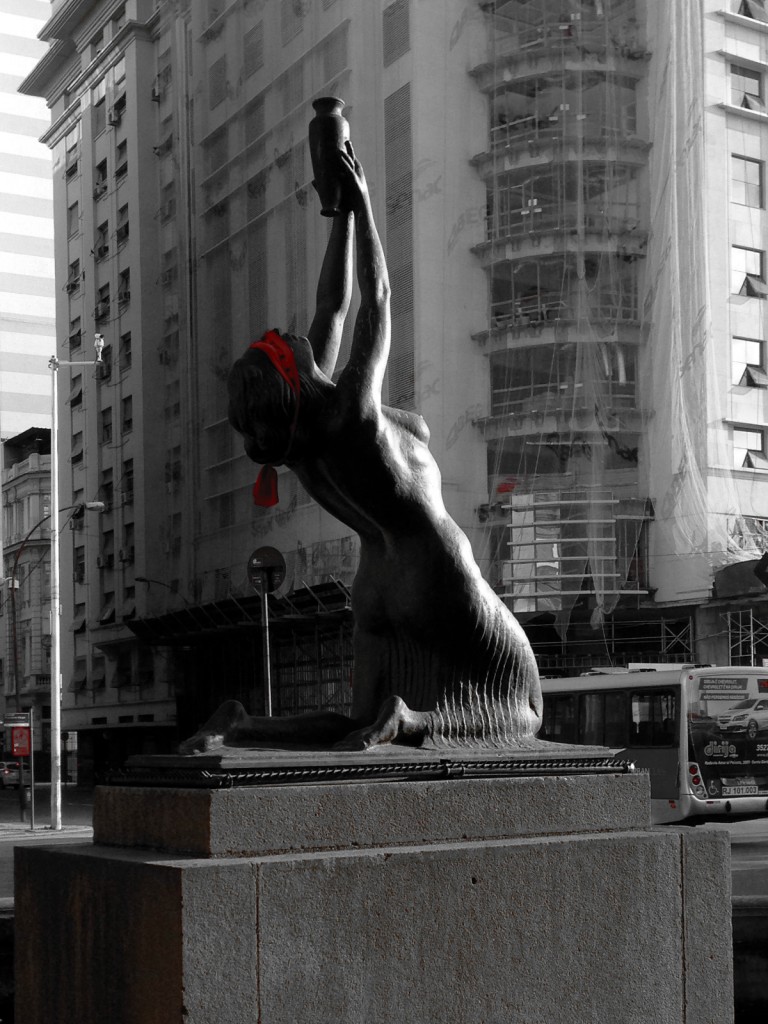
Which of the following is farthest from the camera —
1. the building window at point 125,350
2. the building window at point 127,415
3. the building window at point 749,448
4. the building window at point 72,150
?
the building window at point 72,150

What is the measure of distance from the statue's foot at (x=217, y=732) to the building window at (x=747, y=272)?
27.4 m

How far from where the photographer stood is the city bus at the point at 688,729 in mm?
20297

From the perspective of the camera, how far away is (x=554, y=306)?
29.9 meters

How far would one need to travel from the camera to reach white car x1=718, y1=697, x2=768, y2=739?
20.7 meters

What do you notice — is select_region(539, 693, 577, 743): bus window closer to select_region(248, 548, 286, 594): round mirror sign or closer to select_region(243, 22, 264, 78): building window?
select_region(248, 548, 286, 594): round mirror sign

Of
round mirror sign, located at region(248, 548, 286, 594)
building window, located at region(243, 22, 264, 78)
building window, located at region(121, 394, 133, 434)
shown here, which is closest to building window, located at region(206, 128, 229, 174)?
building window, located at region(243, 22, 264, 78)

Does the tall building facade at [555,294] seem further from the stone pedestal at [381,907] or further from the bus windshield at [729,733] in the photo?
the stone pedestal at [381,907]

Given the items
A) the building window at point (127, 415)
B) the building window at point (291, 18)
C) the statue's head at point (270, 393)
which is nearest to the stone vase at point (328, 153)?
the statue's head at point (270, 393)

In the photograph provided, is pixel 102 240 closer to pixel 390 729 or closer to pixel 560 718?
pixel 560 718

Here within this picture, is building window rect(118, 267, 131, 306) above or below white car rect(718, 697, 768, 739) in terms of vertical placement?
above

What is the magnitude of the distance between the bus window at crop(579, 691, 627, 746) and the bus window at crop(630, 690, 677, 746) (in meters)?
0.20

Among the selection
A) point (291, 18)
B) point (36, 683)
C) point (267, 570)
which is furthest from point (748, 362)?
point (36, 683)

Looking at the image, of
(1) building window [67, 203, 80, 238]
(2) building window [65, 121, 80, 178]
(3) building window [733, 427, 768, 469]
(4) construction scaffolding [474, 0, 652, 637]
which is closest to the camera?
(4) construction scaffolding [474, 0, 652, 637]

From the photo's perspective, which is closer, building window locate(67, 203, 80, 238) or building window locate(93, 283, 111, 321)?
building window locate(93, 283, 111, 321)
